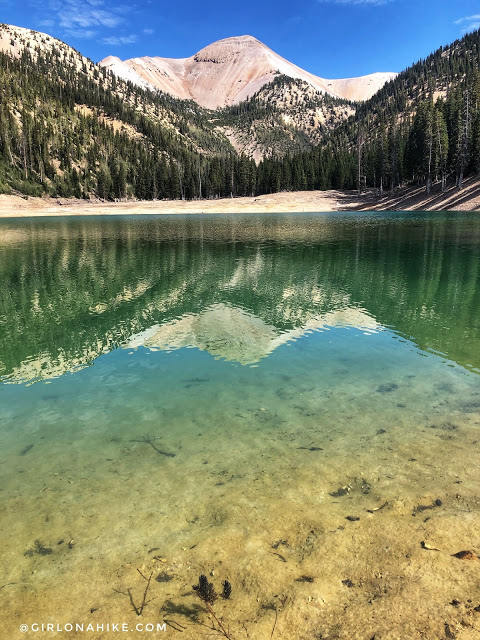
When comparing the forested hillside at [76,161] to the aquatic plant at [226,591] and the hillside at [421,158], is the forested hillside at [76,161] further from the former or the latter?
the aquatic plant at [226,591]

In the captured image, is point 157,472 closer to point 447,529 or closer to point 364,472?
point 364,472

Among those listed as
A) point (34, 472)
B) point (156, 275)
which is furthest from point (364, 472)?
point (156, 275)

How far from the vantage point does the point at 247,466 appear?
687 cm

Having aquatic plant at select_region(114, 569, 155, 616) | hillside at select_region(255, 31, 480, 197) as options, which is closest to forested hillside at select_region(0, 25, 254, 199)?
hillside at select_region(255, 31, 480, 197)

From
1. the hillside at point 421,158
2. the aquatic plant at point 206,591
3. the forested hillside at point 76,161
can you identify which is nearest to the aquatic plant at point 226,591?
the aquatic plant at point 206,591

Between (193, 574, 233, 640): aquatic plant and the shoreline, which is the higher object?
the shoreline

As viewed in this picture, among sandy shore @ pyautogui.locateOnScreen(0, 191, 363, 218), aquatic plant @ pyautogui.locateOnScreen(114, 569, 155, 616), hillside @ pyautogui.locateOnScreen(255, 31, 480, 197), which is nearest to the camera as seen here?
aquatic plant @ pyautogui.locateOnScreen(114, 569, 155, 616)

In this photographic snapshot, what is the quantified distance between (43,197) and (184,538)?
512 ft

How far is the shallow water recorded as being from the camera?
14.0 feet

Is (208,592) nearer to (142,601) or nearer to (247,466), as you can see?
(142,601)

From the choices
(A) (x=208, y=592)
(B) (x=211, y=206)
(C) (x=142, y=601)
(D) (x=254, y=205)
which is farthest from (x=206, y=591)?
(B) (x=211, y=206)

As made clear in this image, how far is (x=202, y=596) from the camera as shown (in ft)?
13.9

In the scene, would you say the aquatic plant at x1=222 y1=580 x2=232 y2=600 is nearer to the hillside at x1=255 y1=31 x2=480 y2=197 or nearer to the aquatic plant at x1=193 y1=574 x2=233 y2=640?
the aquatic plant at x1=193 y1=574 x2=233 y2=640

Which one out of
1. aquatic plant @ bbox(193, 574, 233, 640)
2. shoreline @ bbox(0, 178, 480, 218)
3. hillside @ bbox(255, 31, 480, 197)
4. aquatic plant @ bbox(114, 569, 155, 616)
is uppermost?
hillside @ bbox(255, 31, 480, 197)
